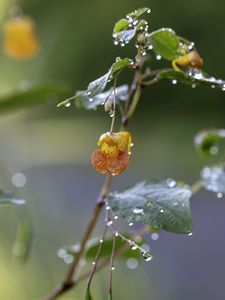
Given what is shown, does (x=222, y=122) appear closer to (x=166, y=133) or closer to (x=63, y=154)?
(x=166, y=133)

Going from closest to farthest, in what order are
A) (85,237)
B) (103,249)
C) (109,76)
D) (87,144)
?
1. (109,76)
2. (85,237)
3. (103,249)
4. (87,144)

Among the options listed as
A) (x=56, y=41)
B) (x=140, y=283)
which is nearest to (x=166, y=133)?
(x=56, y=41)

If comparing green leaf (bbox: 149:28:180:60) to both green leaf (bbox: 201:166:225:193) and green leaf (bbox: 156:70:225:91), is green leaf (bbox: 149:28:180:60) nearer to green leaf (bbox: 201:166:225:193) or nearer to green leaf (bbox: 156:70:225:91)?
green leaf (bbox: 156:70:225:91)

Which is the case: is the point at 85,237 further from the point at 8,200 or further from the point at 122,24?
the point at 122,24

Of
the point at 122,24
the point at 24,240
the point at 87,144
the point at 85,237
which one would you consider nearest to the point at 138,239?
the point at 85,237

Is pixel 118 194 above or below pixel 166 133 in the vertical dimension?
below

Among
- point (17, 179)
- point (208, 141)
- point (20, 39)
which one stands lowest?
point (17, 179)

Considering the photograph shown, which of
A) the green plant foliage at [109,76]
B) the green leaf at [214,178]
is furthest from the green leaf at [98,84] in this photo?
the green leaf at [214,178]
